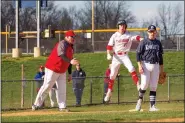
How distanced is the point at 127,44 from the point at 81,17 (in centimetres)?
7005

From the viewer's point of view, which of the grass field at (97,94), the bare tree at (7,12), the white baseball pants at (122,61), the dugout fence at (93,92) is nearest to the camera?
the grass field at (97,94)

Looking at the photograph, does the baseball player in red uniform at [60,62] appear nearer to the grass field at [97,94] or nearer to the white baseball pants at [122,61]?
the grass field at [97,94]

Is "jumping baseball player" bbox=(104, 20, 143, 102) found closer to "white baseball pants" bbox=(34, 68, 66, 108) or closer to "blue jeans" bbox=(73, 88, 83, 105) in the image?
"white baseball pants" bbox=(34, 68, 66, 108)

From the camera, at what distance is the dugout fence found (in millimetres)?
20188

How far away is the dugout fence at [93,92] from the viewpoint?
20188 millimetres

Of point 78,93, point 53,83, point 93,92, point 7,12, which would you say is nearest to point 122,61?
point 53,83

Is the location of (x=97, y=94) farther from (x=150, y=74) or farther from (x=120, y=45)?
(x=150, y=74)

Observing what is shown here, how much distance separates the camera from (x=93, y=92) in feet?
71.9

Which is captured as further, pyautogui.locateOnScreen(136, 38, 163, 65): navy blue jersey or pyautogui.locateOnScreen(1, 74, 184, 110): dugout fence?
pyautogui.locateOnScreen(1, 74, 184, 110): dugout fence

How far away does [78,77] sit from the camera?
69.1 feet

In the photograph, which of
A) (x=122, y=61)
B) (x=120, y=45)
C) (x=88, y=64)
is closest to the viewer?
(x=120, y=45)

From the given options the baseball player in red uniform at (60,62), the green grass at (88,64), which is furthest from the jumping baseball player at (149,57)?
the green grass at (88,64)

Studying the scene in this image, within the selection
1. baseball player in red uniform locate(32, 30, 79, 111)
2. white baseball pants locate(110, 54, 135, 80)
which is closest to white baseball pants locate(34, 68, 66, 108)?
baseball player in red uniform locate(32, 30, 79, 111)

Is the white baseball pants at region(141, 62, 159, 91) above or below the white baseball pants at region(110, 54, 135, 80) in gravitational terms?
below
